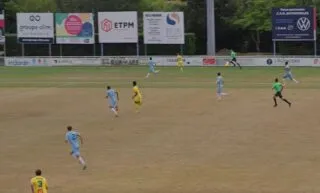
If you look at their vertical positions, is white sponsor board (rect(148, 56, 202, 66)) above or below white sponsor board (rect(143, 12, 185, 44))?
below

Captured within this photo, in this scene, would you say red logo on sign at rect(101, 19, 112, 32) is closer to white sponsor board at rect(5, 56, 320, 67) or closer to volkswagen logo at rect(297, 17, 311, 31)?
white sponsor board at rect(5, 56, 320, 67)

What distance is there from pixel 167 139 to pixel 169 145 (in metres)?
1.30

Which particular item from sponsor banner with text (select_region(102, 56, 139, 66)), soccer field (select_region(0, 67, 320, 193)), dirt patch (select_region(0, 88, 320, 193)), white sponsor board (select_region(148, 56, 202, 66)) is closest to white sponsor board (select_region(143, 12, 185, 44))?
white sponsor board (select_region(148, 56, 202, 66))

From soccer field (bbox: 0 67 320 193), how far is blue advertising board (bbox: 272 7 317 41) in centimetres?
1528

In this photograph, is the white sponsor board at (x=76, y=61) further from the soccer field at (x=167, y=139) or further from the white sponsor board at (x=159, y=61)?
the soccer field at (x=167, y=139)

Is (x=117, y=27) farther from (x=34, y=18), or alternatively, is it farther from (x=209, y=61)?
(x=209, y=61)

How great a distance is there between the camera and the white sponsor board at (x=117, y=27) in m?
67.1

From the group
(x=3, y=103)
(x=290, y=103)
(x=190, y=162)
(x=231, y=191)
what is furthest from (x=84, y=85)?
(x=231, y=191)

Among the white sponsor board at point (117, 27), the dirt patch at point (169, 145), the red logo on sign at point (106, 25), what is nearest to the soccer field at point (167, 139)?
the dirt patch at point (169, 145)

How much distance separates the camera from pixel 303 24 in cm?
6219

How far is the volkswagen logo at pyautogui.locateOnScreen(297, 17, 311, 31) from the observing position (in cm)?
6197

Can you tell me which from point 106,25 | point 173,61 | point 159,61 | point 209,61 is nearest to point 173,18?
point 173,61

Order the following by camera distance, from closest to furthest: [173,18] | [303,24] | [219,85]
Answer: [219,85] → [303,24] → [173,18]

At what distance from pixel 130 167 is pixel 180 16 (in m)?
45.8
